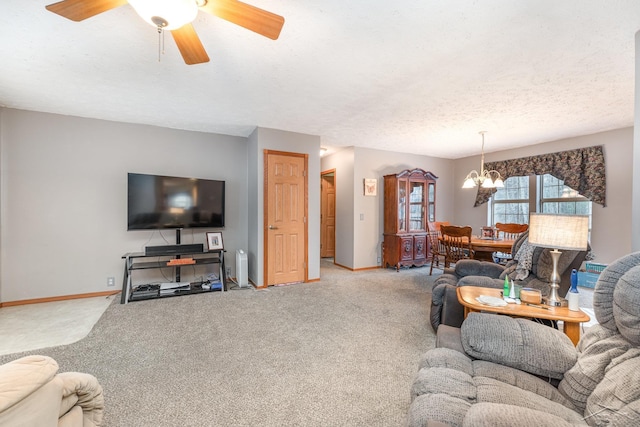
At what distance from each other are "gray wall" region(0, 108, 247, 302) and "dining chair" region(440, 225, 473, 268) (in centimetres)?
403

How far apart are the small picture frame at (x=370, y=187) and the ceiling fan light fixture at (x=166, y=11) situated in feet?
14.6

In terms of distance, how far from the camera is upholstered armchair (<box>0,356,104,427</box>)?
77 cm

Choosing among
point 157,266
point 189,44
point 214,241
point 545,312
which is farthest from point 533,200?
point 157,266

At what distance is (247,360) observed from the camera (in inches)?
86.7

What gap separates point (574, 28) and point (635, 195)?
121cm

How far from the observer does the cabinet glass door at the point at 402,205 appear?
5359 mm

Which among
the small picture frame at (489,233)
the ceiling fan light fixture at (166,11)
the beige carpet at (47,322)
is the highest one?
the ceiling fan light fixture at (166,11)

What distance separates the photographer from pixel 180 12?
1.28 m

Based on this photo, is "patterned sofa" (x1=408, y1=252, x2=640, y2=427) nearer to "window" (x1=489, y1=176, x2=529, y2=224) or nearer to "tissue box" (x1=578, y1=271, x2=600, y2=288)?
"tissue box" (x1=578, y1=271, x2=600, y2=288)

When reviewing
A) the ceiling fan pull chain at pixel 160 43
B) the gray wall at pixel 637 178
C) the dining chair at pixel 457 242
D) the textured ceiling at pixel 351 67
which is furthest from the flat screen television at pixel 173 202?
the gray wall at pixel 637 178

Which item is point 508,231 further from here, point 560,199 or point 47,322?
point 47,322

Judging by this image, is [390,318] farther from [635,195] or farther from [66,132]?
[66,132]

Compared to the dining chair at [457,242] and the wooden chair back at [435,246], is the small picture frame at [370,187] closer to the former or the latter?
the wooden chair back at [435,246]

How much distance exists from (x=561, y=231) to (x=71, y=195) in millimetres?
5258
